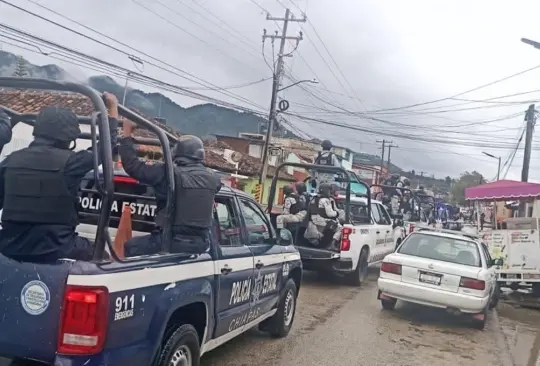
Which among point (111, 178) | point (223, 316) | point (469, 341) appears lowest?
point (469, 341)

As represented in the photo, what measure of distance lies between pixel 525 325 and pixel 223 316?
7402mm

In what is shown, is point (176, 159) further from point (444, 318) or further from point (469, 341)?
point (444, 318)

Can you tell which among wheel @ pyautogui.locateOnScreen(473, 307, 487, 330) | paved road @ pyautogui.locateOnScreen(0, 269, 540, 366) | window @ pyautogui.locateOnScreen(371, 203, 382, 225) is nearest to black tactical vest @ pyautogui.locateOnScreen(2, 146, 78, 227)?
paved road @ pyautogui.locateOnScreen(0, 269, 540, 366)

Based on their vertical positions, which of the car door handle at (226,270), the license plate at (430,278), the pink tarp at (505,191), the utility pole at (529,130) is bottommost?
the license plate at (430,278)

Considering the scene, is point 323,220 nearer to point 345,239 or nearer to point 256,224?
point 345,239

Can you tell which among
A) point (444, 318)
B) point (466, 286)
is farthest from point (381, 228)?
point (466, 286)

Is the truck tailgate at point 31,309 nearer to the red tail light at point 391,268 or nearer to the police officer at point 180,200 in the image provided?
the police officer at point 180,200

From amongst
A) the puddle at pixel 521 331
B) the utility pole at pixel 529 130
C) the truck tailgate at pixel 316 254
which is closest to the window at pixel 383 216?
the puddle at pixel 521 331

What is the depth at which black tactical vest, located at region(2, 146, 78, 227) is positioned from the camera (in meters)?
3.56

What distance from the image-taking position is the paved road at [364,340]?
684 cm

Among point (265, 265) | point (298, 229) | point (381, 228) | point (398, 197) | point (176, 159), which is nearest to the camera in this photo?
point (176, 159)

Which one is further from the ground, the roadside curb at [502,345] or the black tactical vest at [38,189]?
the black tactical vest at [38,189]

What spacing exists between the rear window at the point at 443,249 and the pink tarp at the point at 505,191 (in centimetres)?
414

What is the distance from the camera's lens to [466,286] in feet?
30.0
